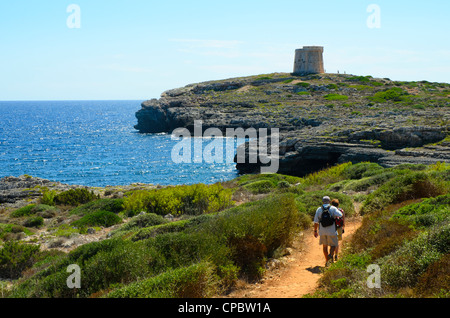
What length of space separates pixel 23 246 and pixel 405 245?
10.7 m

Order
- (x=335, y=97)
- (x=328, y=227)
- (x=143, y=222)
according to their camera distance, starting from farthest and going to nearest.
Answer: (x=335, y=97) < (x=143, y=222) < (x=328, y=227)

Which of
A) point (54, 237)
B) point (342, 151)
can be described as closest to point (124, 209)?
point (54, 237)

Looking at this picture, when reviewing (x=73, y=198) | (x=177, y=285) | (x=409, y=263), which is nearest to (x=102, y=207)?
(x=73, y=198)

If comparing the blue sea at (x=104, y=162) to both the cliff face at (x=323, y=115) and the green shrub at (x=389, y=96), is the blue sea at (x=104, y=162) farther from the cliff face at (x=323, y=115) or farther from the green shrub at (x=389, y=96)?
the green shrub at (x=389, y=96)

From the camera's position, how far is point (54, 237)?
1470 centimetres

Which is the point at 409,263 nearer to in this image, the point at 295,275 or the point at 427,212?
the point at 295,275

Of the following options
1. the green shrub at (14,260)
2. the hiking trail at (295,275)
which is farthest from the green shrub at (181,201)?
the green shrub at (14,260)

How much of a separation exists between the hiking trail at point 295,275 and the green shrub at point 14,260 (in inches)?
267

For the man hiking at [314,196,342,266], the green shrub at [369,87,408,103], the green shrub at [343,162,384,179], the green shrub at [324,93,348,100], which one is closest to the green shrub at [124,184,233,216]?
the man hiking at [314,196,342,266]

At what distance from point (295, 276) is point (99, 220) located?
37.5ft

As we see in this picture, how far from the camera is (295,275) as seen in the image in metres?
9.01

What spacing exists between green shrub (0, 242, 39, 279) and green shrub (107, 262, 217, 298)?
6086mm

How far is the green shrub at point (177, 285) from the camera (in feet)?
20.7

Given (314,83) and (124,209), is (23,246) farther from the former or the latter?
(314,83)
